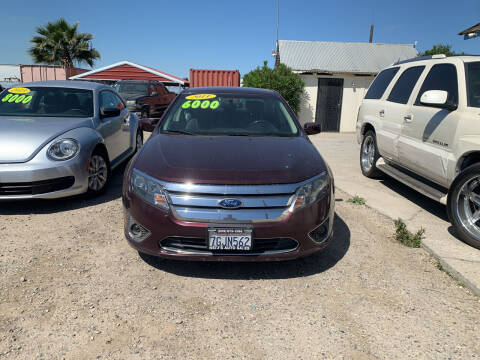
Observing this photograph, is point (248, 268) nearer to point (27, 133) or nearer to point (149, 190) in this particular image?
point (149, 190)

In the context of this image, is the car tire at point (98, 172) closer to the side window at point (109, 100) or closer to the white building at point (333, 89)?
the side window at point (109, 100)

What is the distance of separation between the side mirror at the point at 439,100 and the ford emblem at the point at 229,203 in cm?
266

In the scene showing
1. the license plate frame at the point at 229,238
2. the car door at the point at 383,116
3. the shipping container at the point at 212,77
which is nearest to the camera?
the license plate frame at the point at 229,238

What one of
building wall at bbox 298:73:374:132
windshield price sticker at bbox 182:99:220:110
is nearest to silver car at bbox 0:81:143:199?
windshield price sticker at bbox 182:99:220:110

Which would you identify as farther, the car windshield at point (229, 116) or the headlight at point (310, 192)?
the car windshield at point (229, 116)

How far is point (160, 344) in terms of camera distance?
211 centimetres

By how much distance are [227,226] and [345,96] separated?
572 inches

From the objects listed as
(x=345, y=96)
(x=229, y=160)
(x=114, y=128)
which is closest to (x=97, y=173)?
(x=114, y=128)

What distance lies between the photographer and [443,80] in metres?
4.20

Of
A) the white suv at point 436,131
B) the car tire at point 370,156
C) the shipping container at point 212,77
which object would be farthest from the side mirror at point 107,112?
the shipping container at point 212,77

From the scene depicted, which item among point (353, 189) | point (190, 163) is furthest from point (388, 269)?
point (353, 189)

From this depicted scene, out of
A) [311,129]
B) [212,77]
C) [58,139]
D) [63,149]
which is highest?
[212,77]

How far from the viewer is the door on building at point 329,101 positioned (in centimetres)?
1550

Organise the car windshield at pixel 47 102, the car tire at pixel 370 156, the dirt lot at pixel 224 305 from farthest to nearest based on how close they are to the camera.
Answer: the car tire at pixel 370 156, the car windshield at pixel 47 102, the dirt lot at pixel 224 305
